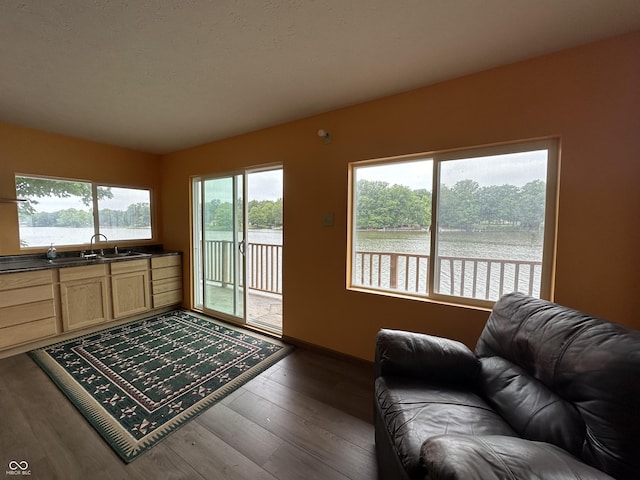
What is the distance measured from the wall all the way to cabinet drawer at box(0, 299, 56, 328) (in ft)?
2.59

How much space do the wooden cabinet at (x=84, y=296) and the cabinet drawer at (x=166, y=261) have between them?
1.83ft

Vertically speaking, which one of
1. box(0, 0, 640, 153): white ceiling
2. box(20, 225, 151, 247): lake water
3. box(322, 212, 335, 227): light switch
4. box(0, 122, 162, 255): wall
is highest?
box(0, 0, 640, 153): white ceiling

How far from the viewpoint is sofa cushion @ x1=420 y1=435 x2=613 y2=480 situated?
730mm

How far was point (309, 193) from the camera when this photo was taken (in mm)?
2580

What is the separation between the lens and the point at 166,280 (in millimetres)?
3633

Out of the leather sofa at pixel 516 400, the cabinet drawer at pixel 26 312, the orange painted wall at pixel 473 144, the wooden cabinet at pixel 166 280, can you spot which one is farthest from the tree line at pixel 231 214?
the leather sofa at pixel 516 400

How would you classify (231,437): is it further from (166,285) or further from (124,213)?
(124,213)

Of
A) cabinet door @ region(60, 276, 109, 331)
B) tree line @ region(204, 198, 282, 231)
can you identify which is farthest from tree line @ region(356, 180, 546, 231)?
cabinet door @ region(60, 276, 109, 331)

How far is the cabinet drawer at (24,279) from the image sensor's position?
7.66 feet

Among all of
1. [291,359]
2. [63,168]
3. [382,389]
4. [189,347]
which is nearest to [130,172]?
[63,168]

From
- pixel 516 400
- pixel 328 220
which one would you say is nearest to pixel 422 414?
pixel 516 400

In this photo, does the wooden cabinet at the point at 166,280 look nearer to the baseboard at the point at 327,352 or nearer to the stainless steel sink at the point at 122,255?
the stainless steel sink at the point at 122,255

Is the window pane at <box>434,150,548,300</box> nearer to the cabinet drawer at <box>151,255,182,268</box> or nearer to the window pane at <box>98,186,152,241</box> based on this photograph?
the cabinet drawer at <box>151,255,182,268</box>

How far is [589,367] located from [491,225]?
1.15m
